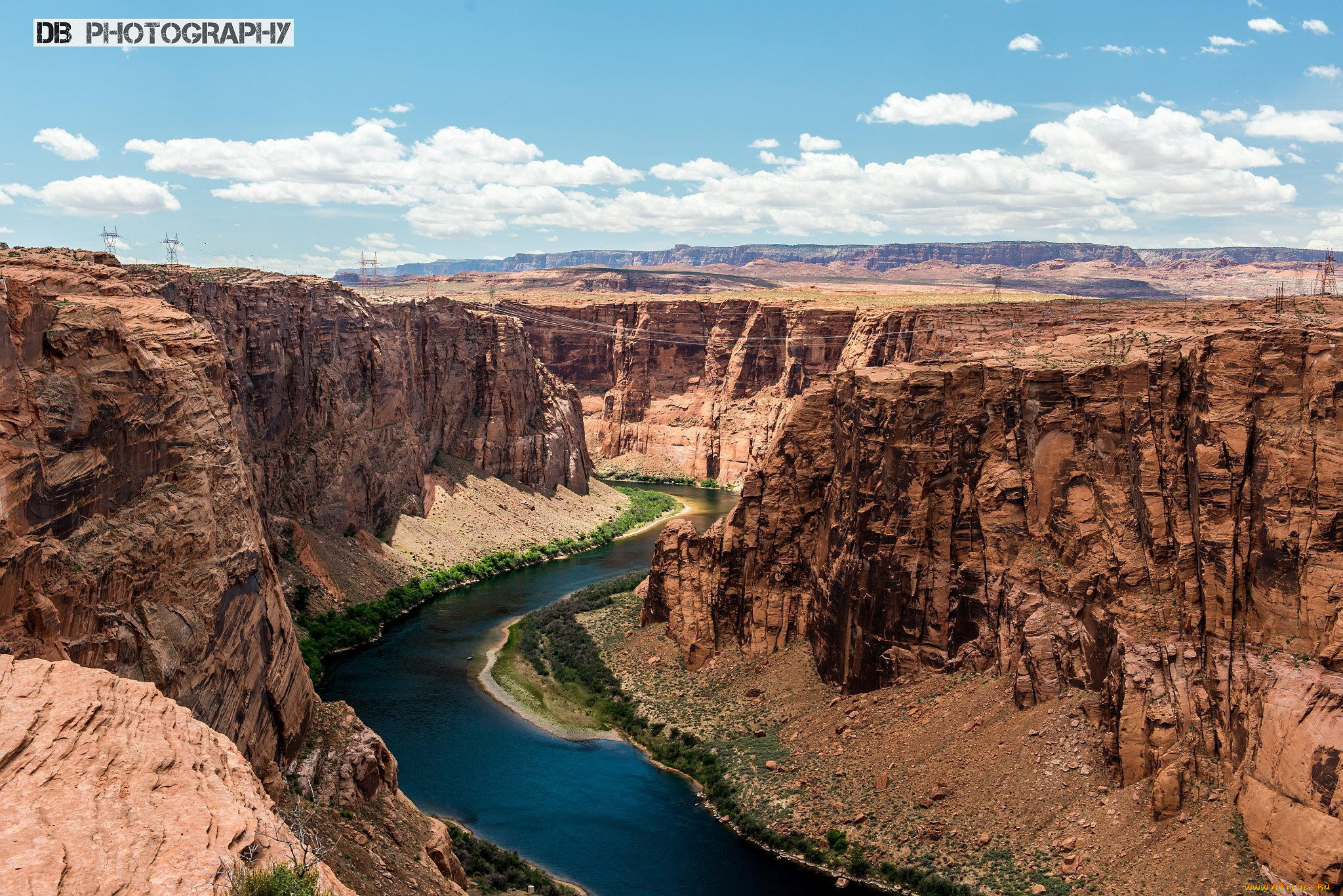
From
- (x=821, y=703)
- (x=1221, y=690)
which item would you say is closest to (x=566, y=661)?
(x=821, y=703)

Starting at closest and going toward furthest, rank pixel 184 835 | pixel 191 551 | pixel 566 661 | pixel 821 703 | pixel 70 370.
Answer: pixel 184 835 < pixel 70 370 < pixel 191 551 < pixel 821 703 < pixel 566 661

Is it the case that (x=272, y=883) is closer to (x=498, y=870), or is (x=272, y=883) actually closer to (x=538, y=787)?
(x=498, y=870)

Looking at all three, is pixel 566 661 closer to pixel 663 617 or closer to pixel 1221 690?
pixel 663 617

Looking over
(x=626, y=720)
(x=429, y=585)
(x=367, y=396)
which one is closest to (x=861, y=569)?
(x=626, y=720)

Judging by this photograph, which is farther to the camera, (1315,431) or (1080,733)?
(1080,733)

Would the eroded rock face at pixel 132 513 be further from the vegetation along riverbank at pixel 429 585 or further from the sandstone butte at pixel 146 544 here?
the vegetation along riverbank at pixel 429 585

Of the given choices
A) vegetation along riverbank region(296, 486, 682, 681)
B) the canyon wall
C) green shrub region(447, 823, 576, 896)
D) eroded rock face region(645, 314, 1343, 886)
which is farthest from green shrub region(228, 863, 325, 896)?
the canyon wall
